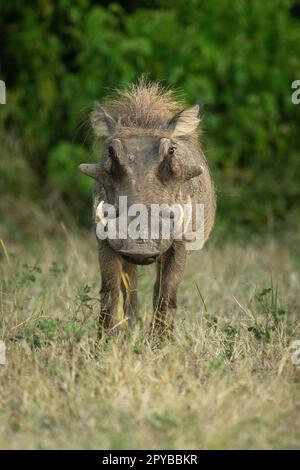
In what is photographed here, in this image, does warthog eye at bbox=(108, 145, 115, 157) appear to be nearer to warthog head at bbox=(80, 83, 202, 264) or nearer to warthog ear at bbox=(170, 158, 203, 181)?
warthog head at bbox=(80, 83, 202, 264)

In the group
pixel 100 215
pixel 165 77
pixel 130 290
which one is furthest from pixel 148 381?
pixel 165 77

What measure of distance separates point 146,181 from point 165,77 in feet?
17.0

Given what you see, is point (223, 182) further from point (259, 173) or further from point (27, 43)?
point (27, 43)

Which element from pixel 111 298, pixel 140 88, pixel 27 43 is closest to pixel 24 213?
pixel 27 43

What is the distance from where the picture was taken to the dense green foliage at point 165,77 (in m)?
10.2

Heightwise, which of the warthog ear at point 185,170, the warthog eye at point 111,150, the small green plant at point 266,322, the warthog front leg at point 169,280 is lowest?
the small green plant at point 266,322

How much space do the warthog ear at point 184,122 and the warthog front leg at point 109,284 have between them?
2.69 feet

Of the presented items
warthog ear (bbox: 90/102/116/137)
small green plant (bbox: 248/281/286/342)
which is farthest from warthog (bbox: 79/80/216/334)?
small green plant (bbox: 248/281/286/342)

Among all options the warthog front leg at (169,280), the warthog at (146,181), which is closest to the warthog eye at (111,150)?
the warthog at (146,181)

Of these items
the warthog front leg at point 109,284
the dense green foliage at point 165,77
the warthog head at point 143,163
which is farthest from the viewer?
the dense green foliage at point 165,77

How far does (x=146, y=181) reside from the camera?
524cm

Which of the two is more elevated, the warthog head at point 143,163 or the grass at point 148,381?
the warthog head at point 143,163

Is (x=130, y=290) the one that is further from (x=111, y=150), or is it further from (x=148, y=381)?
(x=148, y=381)

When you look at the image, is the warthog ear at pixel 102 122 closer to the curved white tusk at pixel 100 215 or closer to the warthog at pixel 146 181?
the warthog at pixel 146 181
